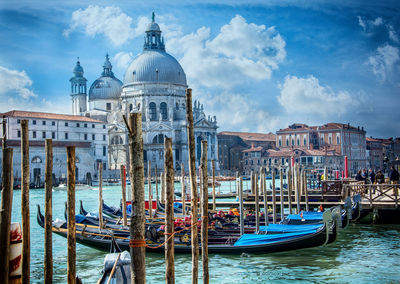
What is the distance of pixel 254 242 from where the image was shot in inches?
322

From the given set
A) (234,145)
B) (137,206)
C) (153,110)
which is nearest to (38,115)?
(153,110)

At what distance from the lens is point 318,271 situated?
7734 mm

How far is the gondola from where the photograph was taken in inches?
314

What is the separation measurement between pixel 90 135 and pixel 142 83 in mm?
8732

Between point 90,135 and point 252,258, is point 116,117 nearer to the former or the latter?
point 90,135

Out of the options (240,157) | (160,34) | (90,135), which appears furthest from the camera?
(240,157)

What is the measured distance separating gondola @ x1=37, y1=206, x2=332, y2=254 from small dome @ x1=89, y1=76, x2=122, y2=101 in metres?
41.6

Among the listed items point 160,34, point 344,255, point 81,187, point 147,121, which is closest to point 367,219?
point 344,255

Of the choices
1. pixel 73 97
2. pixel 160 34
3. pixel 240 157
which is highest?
pixel 160 34

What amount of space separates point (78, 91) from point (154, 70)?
984cm

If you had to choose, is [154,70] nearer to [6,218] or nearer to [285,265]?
[285,265]

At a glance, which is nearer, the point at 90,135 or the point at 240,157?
the point at 90,135

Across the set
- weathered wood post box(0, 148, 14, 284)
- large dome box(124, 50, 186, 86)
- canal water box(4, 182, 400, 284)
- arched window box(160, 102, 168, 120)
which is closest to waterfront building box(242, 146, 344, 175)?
arched window box(160, 102, 168, 120)

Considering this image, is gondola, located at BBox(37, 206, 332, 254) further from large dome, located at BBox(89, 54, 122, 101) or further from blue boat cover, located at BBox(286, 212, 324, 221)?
large dome, located at BBox(89, 54, 122, 101)
